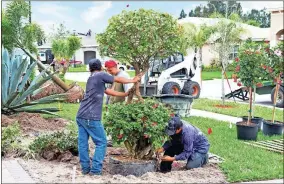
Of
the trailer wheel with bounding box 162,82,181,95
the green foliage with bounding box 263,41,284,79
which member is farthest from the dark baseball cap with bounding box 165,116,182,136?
the trailer wheel with bounding box 162,82,181,95

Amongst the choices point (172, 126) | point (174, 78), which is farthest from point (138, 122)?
point (174, 78)

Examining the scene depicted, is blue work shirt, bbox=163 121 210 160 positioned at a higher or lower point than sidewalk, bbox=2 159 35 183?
higher

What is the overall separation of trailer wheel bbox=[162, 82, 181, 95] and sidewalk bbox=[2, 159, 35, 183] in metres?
10.5

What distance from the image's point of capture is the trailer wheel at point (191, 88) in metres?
17.4

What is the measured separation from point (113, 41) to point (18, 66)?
4168 mm

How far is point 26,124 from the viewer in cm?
946

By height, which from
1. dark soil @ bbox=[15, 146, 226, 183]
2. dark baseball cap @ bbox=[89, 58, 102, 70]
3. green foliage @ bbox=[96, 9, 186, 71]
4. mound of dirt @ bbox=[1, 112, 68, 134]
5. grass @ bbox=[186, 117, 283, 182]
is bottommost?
grass @ bbox=[186, 117, 283, 182]

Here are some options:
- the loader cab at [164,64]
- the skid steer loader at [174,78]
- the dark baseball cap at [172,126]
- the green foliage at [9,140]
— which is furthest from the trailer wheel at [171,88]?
the dark baseball cap at [172,126]

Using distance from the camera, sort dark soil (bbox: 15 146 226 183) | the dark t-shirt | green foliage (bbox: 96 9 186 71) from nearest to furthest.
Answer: dark soil (bbox: 15 146 226 183)
the dark t-shirt
green foliage (bbox: 96 9 186 71)

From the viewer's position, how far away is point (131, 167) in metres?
6.23

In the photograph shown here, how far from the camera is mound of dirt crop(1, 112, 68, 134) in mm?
9102

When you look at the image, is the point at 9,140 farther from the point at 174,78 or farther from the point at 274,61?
the point at 174,78

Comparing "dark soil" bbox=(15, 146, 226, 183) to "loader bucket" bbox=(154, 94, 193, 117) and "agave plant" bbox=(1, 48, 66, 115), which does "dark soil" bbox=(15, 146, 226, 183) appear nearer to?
"agave plant" bbox=(1, 48, 66, 115)

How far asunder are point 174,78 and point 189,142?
11.3 m
